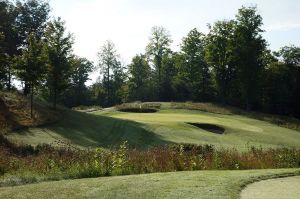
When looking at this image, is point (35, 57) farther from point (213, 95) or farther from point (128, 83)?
point (128, 83)

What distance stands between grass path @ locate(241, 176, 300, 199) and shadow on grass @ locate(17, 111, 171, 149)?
604 inches

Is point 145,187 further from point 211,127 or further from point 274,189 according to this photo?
point 211,127

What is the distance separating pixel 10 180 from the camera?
13.2 metres

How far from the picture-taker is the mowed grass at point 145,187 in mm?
10758

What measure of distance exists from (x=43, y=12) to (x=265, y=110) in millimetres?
42256

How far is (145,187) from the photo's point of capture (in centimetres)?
A: 1155

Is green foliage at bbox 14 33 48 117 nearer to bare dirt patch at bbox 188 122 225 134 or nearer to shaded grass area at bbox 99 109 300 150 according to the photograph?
shaded grass area at bbox 99 109 300 150

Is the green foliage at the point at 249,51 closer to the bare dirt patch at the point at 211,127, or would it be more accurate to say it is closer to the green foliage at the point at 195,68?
A: the green foliage at the point at 195,68

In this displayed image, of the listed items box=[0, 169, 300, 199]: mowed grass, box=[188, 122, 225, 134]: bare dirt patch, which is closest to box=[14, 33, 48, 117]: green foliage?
box=[188, 122, 225, 134]: bare dirt patch

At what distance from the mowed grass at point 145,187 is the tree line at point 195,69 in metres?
41.4

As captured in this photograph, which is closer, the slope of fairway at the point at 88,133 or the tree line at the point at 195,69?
the slope of fairway at the point at 88,133

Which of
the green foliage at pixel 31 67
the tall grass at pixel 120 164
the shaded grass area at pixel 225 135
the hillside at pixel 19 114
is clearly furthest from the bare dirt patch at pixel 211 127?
the tall grass at pixel 120 164

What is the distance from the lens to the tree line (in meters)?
61.0

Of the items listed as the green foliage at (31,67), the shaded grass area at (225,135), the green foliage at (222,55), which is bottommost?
the shaded grass area at (225,135)
